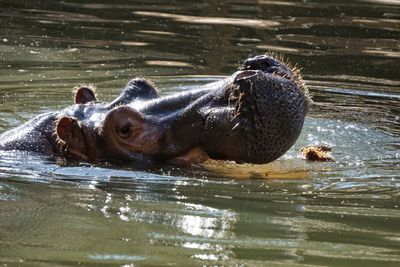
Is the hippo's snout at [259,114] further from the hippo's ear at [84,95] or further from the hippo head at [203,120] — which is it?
the hippo's ear at [84,95]

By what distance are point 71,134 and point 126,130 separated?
34 cm

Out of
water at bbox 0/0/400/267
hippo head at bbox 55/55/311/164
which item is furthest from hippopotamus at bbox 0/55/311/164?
water at bbox 0/0/400/267

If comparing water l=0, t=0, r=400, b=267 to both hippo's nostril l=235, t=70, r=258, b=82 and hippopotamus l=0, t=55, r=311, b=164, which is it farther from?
hippo's nostril l=235, t=70, r=258, b=82

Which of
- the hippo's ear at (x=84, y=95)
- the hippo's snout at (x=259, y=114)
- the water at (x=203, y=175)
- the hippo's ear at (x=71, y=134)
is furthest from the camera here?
the hippo's ear at (x=84, y=95)

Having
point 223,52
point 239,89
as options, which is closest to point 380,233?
point 239,89

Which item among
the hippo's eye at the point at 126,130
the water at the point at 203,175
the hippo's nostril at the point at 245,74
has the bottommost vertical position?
the water at the point at 203,175

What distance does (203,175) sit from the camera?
19.5 feet

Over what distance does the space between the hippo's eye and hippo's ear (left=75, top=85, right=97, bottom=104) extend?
69 cm

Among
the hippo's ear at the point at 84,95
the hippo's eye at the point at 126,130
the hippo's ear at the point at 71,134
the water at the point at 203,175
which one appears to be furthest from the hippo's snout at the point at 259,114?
the hippo's ear at the point at 84,95

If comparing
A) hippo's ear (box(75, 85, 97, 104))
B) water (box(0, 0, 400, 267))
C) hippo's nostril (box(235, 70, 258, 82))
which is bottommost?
water (box(0, 0, 400, 267))

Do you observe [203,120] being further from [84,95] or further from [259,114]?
[84,95]

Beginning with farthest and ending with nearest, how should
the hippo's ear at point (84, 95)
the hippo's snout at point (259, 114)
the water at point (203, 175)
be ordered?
the hippo's ear at point (84, 95), the hippo's snout at point (259, 114), the water at point (203, 175)

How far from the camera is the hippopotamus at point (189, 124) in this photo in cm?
563

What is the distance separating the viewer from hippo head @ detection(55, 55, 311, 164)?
5.63 metres
